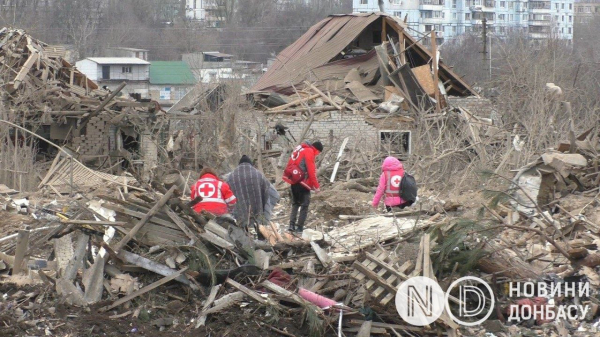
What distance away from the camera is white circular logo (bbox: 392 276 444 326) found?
338 inches

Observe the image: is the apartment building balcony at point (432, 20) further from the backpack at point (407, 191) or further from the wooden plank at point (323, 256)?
the wooden plank at point (323, 256)

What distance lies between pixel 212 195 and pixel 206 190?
9 centimetres

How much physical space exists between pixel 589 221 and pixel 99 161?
1407cm

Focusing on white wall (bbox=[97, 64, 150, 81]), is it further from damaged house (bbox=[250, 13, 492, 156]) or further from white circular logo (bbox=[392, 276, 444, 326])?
white circular logo (bbox=[392, 276, 444, 326])

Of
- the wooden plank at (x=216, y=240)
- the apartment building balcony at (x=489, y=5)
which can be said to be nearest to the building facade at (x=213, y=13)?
the apartment building balcony at (x=489, y=5)

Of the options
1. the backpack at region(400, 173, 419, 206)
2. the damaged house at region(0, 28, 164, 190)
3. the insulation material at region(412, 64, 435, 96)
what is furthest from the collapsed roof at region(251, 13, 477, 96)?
the backpack at region(400, 173, 419, 206)

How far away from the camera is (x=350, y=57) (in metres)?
28.3

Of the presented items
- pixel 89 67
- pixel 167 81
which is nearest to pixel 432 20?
pixel 167 81

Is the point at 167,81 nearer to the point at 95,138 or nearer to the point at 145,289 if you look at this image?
the point at 95,138

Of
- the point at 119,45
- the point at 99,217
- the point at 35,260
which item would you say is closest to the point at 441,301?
the point at 99,217

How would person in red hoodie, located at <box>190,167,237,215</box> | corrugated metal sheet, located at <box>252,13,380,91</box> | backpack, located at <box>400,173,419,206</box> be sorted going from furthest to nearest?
1. corrugated metal sheet, located at <box>252,13,380,91</box>
2. backpack, located at <box>400,173,419,206</box>
3. person in red hoodie, located at <box>190,167,237,215</box>

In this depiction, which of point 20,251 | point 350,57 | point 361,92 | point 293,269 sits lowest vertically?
point 293,269

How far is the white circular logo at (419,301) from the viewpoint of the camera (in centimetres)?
859

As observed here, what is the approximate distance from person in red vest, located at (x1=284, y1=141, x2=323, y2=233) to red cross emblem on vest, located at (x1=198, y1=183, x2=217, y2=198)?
58.4 inches
